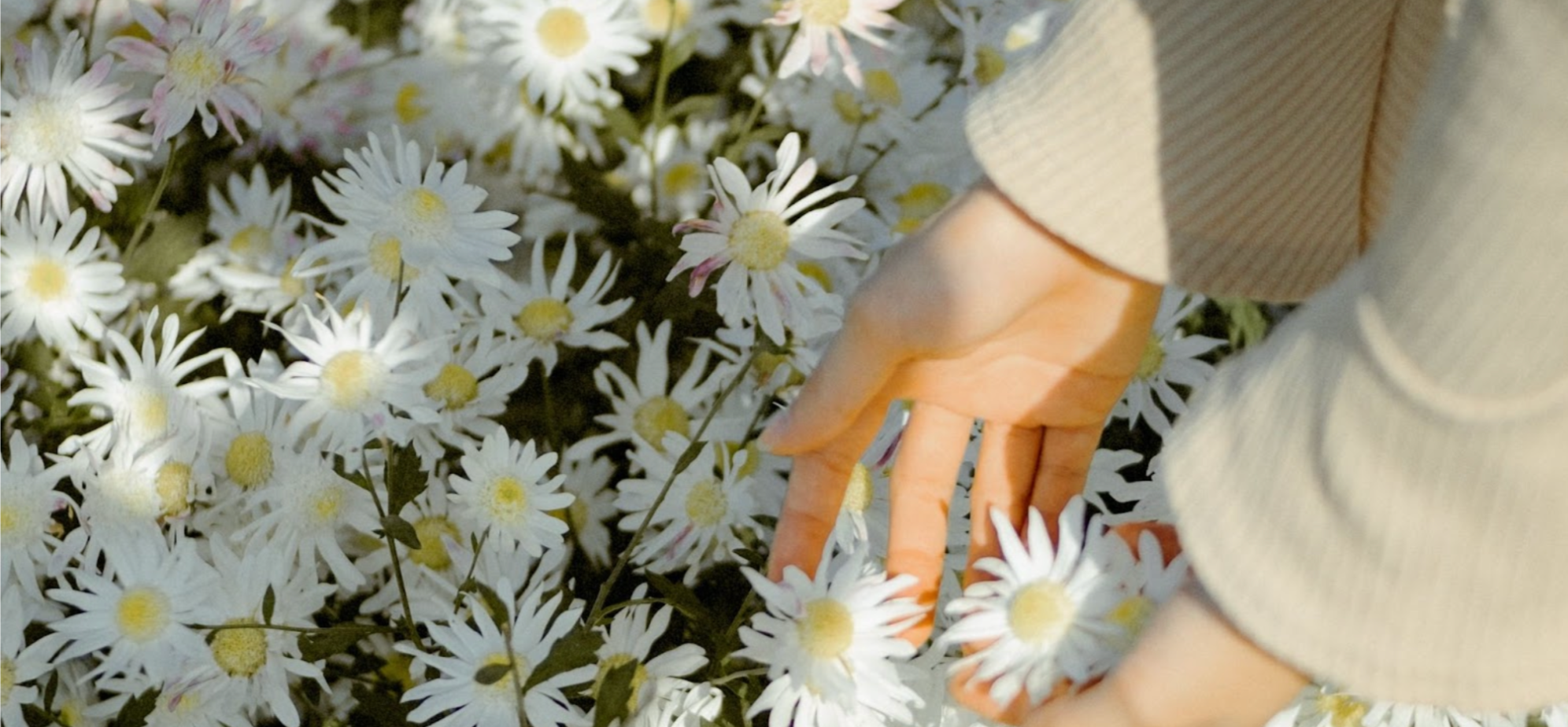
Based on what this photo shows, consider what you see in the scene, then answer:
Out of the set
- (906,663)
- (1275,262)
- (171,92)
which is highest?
(171,92)

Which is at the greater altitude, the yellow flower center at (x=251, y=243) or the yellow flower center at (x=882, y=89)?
the yellow flower center at (x=882, y=89)

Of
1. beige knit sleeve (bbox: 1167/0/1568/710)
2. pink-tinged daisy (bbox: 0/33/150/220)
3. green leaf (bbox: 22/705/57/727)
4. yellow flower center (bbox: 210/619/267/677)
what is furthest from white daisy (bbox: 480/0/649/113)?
beige knit sleeve (bbox: 1167/0/1568/710)

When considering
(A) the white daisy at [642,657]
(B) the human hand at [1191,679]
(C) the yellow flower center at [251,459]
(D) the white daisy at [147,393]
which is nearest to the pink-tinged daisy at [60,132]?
(D) the white daisy at [147,393]

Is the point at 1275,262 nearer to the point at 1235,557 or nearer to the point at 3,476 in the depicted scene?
the point at 1235,557

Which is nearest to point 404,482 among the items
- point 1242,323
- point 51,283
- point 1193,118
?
point 51,283

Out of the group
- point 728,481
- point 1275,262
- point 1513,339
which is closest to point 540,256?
point 728,481

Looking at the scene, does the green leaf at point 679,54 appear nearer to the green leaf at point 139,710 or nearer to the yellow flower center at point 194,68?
the yellow flower center at point 194,68
